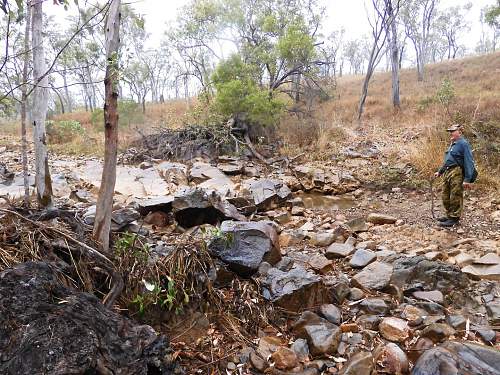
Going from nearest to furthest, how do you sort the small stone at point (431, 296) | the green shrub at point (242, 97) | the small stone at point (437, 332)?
the small stone at point (437, 332), the small stone at point (431, 296), the green shrub at point (242, 97)

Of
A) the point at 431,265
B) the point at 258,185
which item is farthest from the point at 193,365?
the point at 258,185

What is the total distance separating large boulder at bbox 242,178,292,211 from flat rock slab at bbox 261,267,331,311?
10.8ft

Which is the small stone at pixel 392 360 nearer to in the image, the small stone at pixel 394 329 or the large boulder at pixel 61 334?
the small stone at pixel 394 329

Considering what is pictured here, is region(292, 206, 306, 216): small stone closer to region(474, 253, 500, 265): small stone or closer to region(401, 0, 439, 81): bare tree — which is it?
region(474, 253, 500, 265): small stone

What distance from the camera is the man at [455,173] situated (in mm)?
4797

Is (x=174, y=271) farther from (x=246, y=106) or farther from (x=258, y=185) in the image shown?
(x=246, y=106)

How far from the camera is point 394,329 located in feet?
8.48

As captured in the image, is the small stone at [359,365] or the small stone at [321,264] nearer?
the small stone at [359,365]

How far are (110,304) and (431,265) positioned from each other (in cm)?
293

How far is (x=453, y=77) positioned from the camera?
2136 centimetres

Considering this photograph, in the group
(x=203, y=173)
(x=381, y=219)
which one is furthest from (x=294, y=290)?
(x=203, y=173)

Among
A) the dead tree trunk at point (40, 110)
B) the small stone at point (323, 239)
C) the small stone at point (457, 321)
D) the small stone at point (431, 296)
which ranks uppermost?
the dead tree trunk at point (40, 110)

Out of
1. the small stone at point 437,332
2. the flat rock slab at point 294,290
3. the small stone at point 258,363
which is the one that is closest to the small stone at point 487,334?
the small stone at point 437,332

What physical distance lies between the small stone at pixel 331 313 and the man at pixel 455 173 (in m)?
3.05
